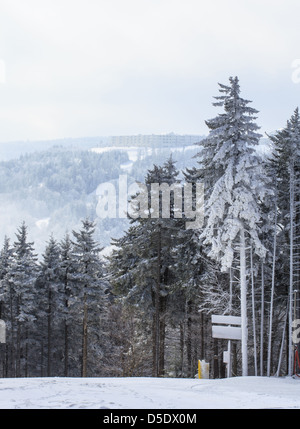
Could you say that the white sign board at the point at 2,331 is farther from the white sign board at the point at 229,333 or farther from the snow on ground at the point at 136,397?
the snow on ground at the point at 136,397

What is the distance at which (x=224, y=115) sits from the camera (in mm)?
20156

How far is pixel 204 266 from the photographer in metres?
25.3

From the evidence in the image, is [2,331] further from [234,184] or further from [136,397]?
[136,397]

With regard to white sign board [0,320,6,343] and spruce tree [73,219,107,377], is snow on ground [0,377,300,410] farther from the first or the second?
white sign board [0,320,6,343]

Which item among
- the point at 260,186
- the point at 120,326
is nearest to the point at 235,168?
the point at 260,186

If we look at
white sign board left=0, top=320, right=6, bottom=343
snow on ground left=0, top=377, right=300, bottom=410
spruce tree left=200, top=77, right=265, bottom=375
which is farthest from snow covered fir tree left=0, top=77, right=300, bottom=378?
snow on ground left=0, top=377, right=300, bottom=410

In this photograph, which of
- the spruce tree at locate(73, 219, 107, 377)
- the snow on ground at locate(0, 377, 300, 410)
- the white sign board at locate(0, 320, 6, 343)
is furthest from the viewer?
the white sign board at locate(0, 320, 6, 343)

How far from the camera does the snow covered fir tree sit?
777 inches

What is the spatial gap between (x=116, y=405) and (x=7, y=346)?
1359 inches

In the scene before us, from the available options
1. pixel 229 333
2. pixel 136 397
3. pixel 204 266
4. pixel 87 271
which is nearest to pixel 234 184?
pixel 229 333

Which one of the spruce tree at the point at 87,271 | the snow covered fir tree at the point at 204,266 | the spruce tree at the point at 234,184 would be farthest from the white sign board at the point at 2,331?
the spruce tree at the point at 234,184

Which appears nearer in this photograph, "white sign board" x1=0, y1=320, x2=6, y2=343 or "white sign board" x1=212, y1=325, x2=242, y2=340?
"white sign board" x1=212, y1=325, x2=242, y2=340

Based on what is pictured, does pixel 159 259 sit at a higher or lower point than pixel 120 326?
higher
